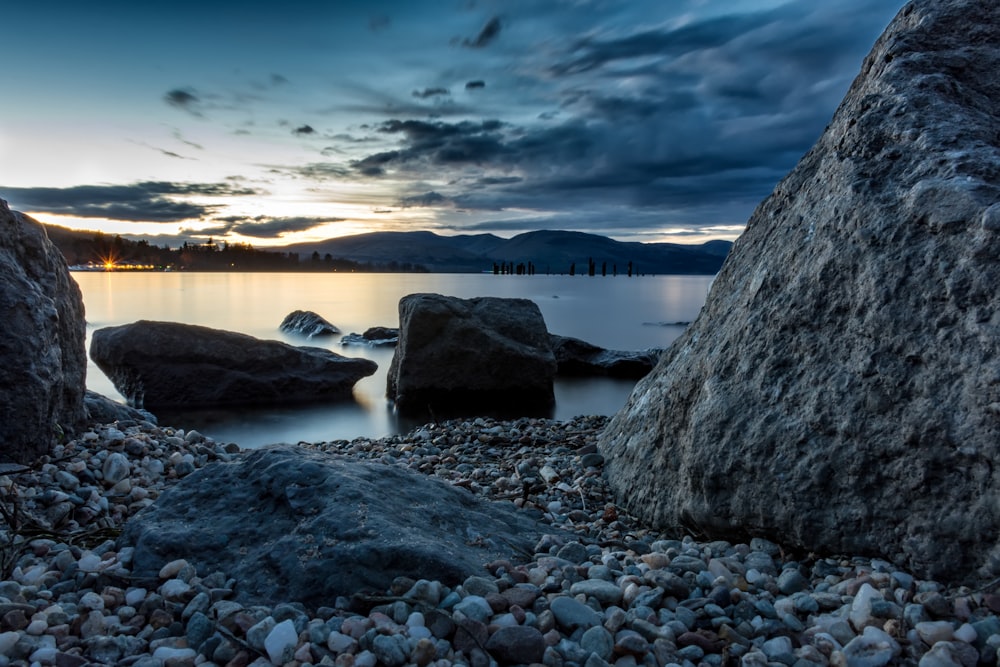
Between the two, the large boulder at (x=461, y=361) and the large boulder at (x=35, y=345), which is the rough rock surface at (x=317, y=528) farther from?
the large boulder at (x=461, y=361)

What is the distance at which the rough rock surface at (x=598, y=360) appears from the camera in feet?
51.2

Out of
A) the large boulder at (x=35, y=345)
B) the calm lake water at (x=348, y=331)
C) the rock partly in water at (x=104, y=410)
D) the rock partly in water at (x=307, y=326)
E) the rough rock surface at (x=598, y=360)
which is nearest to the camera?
the large boulder at (x=35, y=345)

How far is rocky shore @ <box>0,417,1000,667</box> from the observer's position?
2389 millimetres

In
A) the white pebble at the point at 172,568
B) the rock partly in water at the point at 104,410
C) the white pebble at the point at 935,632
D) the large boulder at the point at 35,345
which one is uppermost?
the large boulder at the point at 35,345

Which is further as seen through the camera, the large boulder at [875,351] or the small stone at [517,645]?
the large boulder at [875,351]

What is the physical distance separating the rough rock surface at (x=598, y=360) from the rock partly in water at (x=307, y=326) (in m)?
9.06

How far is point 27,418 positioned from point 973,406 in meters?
5.78

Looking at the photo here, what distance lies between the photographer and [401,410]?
454 inches

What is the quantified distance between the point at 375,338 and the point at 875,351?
18325mm

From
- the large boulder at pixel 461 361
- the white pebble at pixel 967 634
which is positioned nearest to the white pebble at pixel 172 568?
the white pebble at pixel 967 634

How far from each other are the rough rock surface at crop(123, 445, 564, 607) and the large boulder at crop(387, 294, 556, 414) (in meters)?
7.35

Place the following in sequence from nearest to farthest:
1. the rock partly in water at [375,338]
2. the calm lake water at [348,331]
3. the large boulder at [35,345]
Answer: the large boulder at [35,345] < the calm lake water at [348,331] < the rock partly in water at [375,338]

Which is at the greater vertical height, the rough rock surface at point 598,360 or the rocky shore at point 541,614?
the rocky shore at point 541,614

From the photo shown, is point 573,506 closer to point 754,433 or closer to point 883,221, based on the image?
point 754,433
